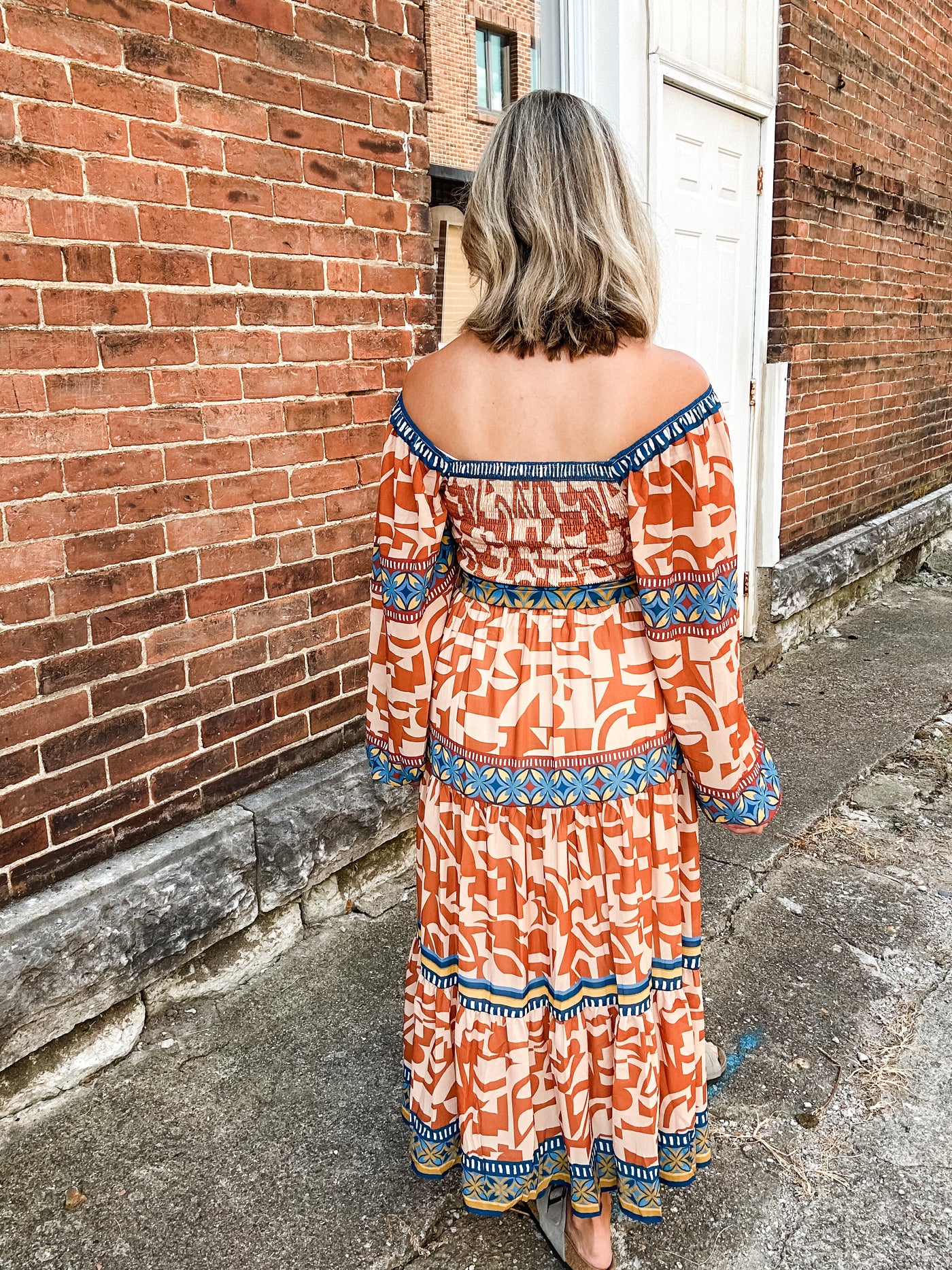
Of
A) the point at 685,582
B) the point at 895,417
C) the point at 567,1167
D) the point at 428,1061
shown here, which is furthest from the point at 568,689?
the point at 895,417

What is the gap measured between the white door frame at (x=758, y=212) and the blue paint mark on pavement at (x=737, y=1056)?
2719 millimetres

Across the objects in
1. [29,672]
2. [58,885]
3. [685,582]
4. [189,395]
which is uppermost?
[189,395]

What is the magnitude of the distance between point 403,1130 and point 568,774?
1.12 m

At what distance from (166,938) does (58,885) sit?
335mm

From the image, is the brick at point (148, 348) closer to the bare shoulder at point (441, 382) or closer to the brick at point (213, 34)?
the brick at point (213, 34)

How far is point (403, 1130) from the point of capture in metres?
2.33

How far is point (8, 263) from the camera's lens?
216cm

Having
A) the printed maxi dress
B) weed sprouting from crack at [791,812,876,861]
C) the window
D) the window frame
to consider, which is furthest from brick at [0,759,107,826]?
the window frame

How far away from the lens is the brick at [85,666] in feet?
7.71

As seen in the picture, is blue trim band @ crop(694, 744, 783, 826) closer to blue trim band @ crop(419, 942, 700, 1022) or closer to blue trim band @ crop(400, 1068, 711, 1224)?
blue trim band @ crop(419, 942, 700, 1022)

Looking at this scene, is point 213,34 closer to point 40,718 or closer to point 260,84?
point 260,84

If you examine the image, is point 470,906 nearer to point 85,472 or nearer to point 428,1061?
point 428,1061

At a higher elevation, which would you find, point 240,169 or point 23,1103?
point 240,169

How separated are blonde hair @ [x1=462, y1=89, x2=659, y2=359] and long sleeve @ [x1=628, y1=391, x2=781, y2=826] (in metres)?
0.24
